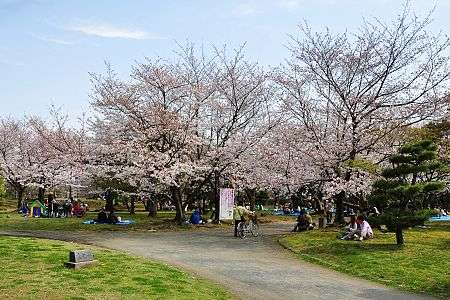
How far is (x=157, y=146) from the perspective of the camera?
23.6m

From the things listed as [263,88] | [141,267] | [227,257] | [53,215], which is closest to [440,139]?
[263,88]

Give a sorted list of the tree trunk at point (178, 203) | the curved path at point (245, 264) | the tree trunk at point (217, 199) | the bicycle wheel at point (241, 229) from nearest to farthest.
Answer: the curved path at point (245, 264), the bicycle wheel at point (241, 229), the tree trunk at point (178, 203), the tree trunk at point (217, 199)

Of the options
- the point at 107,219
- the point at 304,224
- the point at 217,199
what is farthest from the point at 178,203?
the point at 304,224

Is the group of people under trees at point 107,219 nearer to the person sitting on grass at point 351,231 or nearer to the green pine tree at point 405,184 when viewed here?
the person sitting on grass at point 351,231

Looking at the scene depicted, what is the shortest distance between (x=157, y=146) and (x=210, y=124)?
134 inches

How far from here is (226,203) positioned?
2366 cm

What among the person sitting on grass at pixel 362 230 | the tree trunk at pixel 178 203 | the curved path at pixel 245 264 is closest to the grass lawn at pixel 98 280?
the curved path at pixel 245 264

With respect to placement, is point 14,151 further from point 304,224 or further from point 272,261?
point 272,261

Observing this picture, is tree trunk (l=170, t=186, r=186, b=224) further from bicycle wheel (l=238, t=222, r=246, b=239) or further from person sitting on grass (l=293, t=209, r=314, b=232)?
person sitting on grass (l=293, t=209, r=314, b=232)

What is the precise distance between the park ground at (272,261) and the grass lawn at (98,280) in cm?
4

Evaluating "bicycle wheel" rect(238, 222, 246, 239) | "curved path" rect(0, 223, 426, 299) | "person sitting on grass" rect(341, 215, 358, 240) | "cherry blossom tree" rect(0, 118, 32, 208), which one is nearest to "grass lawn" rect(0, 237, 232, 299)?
"curved path" rect(0, 223, 426, 299)

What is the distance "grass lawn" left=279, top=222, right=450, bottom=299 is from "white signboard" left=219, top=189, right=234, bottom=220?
5.74 m

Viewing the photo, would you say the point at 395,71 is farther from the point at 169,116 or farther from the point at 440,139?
the point at 169,116

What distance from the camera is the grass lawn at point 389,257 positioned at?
10958mm
